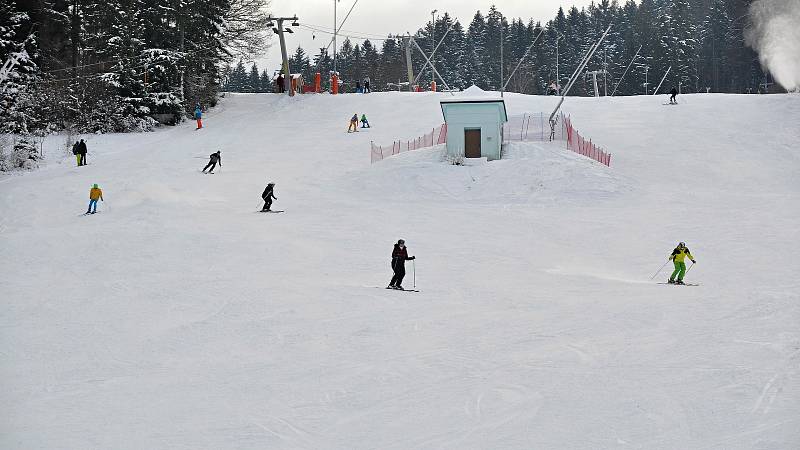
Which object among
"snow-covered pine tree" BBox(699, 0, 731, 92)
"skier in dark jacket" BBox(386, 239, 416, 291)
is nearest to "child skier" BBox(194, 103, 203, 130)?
"skier in dark jacket" BBox(386, 239, 416, 291)

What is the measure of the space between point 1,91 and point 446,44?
73.0 meters

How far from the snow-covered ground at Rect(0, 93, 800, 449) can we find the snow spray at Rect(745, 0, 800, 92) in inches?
1521

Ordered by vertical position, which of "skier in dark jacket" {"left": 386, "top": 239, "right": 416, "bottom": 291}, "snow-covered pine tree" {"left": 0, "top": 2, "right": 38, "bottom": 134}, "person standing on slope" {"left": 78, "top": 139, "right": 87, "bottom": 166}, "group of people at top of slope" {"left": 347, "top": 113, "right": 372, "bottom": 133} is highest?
"snow-covered pine tree" {"left": 0, "top": 2, "right": 38, "bottom": 134}

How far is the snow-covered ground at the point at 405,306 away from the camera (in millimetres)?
9609

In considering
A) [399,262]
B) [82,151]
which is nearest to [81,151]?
[82,151]

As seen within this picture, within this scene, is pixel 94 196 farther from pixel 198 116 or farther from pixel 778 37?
pixel 778 37

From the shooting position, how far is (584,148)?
1426 inches

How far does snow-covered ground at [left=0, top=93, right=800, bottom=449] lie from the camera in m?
9.61

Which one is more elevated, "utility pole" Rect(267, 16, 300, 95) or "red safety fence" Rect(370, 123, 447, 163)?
"utility pole" Rect(267, 16, 300, 95)

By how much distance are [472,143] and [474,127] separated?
693mm

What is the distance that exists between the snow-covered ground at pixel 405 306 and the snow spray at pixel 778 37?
38.6 m

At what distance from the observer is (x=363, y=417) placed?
9.76 m

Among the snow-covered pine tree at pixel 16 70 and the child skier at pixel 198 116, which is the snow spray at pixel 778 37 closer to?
the child skier at pixel 198 116

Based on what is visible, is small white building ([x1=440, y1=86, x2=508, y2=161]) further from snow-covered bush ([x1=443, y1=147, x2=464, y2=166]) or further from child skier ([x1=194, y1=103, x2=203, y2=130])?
child skier ([x1=194, y1=103, x2=203, y2=130])
